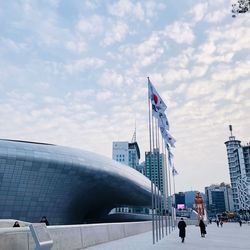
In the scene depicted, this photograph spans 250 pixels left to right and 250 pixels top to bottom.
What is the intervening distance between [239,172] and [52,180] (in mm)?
117825

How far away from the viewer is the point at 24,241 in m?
9.62

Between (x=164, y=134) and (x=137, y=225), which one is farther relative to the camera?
(x=137, y=225)

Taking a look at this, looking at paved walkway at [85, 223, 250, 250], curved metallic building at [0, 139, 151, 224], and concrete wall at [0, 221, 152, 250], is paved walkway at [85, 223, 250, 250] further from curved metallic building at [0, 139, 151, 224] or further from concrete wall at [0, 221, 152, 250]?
curved metallic building at [0, 139, 151, 224]

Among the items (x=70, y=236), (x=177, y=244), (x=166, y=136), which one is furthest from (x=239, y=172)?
(x=70, y=236)

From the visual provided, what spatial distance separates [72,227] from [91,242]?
294cm

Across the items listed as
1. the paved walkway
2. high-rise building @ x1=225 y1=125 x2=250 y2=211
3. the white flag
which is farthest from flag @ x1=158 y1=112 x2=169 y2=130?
high-rise building @ x1=225 y1=125 x2=250 y2=211

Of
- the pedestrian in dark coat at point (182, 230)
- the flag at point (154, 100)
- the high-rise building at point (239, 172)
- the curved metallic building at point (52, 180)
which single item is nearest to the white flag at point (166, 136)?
the flag at point (154, 100)

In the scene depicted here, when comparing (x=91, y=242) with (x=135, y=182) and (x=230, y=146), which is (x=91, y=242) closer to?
(x=135, y=182)

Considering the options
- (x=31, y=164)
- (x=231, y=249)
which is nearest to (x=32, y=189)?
(x=31, y=164)

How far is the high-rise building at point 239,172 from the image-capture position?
11237 cm

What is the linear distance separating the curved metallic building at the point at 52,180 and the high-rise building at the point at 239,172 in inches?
2638

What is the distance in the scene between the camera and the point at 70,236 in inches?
520

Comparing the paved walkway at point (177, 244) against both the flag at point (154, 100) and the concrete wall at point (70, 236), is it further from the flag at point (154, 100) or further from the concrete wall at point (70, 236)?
the flag at point (154, 100)

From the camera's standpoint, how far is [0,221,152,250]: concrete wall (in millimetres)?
8875
